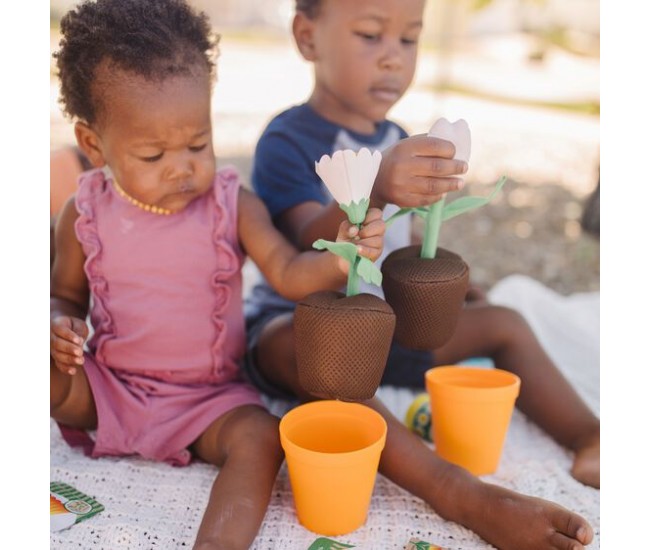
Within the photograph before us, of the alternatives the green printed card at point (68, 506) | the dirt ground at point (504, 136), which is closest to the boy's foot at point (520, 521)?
the green printed card at point (68, 506)

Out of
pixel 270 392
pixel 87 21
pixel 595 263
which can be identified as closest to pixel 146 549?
pixel 270 392

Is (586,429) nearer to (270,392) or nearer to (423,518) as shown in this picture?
(423,518)

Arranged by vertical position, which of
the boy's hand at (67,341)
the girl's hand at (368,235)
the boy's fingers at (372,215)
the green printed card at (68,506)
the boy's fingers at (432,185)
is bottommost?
the green printed card at (68,506)

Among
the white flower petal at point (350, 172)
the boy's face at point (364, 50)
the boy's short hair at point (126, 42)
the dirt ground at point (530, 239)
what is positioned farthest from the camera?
the dirt ground at point (530, 239)

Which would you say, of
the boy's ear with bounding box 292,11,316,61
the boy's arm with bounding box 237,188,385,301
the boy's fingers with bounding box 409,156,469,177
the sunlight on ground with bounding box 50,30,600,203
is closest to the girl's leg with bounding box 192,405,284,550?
the boy's arm with bounding box 237,188,385,301

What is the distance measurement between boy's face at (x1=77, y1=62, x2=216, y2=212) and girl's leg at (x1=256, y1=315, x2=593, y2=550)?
1.31ft

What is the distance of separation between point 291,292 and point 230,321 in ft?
0.79

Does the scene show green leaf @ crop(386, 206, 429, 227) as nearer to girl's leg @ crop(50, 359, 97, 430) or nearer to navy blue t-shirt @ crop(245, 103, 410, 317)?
navy blue t-shirt @ crop(245, 103, 410, 317)

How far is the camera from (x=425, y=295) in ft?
4.09

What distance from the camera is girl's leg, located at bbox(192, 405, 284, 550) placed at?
120cm

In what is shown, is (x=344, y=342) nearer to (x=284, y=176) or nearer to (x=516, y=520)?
(x=516, y=520)

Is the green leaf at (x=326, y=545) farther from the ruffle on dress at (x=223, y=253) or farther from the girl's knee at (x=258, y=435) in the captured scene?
the ruffle on dress at (x=223, y=253)

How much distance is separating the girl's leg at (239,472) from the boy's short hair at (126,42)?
62 cm

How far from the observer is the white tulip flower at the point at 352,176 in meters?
1.10
